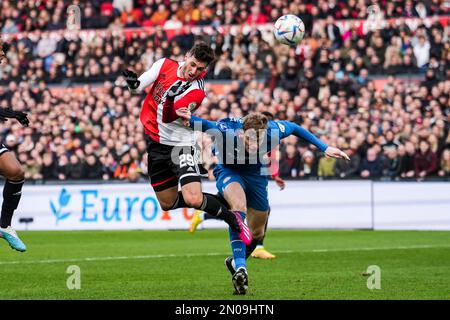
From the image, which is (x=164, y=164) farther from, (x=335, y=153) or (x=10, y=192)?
(x=335, y=153)

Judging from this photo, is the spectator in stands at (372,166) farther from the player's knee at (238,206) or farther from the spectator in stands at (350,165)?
the player's knee at (238,206)

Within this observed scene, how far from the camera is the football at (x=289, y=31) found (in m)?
14.8

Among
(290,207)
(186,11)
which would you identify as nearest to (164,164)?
(290,207)

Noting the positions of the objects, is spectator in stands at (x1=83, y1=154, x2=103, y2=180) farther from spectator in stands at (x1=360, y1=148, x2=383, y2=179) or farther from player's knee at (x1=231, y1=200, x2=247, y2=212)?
player's knee at (x1=231, y1=200, x2=247, y2=212)

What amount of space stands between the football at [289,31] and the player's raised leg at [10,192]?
461 centimetres

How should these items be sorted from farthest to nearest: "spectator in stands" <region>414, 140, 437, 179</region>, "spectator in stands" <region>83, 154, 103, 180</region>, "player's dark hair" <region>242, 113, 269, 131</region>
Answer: "spectator in stands" <region>83, 154, 103, 180</region>
"spectator in stands" <region>414, 140, 437, 179</region>
"player's dark hair" <region>242, 113, 269, 131</region>

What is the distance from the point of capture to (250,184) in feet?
42.4

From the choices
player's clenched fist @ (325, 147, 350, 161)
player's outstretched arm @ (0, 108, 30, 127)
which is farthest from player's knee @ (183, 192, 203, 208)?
player's outstretched arm @ (0, 108, 30, 127)

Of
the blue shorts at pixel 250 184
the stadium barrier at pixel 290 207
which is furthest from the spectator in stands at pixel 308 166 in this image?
the blue shorts at pixel 250 184

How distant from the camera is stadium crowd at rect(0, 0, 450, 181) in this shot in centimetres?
2316

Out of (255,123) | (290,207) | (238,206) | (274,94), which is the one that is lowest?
(290,207)

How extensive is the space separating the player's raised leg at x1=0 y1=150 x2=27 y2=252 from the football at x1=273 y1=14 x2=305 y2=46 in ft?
15.1

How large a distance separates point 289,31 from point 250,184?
3059mm
